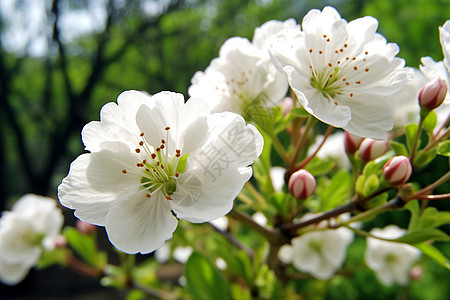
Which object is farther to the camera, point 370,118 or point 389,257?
point 389,257

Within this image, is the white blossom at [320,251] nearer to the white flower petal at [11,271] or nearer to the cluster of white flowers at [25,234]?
the cluster of white flowers at [25,234]

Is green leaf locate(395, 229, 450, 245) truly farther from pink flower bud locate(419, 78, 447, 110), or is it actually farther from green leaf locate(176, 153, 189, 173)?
green leaf locate(176, 153, 189, 173)

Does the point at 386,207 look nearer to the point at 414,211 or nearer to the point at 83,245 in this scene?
the point at 414,211

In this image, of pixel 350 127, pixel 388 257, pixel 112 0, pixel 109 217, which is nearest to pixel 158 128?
pixel 109 217

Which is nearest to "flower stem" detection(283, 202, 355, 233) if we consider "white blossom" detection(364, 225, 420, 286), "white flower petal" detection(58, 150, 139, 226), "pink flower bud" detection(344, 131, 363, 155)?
"pink flower bud" detection(344, 131, 363, 155)

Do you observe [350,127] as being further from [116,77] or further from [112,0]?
[116,77]

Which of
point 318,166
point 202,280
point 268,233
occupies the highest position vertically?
point 318,166

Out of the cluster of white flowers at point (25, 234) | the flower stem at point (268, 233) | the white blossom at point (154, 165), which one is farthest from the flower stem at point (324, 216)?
the cluster of white flowers at point (25, 234)

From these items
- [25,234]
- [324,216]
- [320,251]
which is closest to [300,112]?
[324,216]

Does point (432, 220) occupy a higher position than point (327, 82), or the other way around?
point (327, 82)
